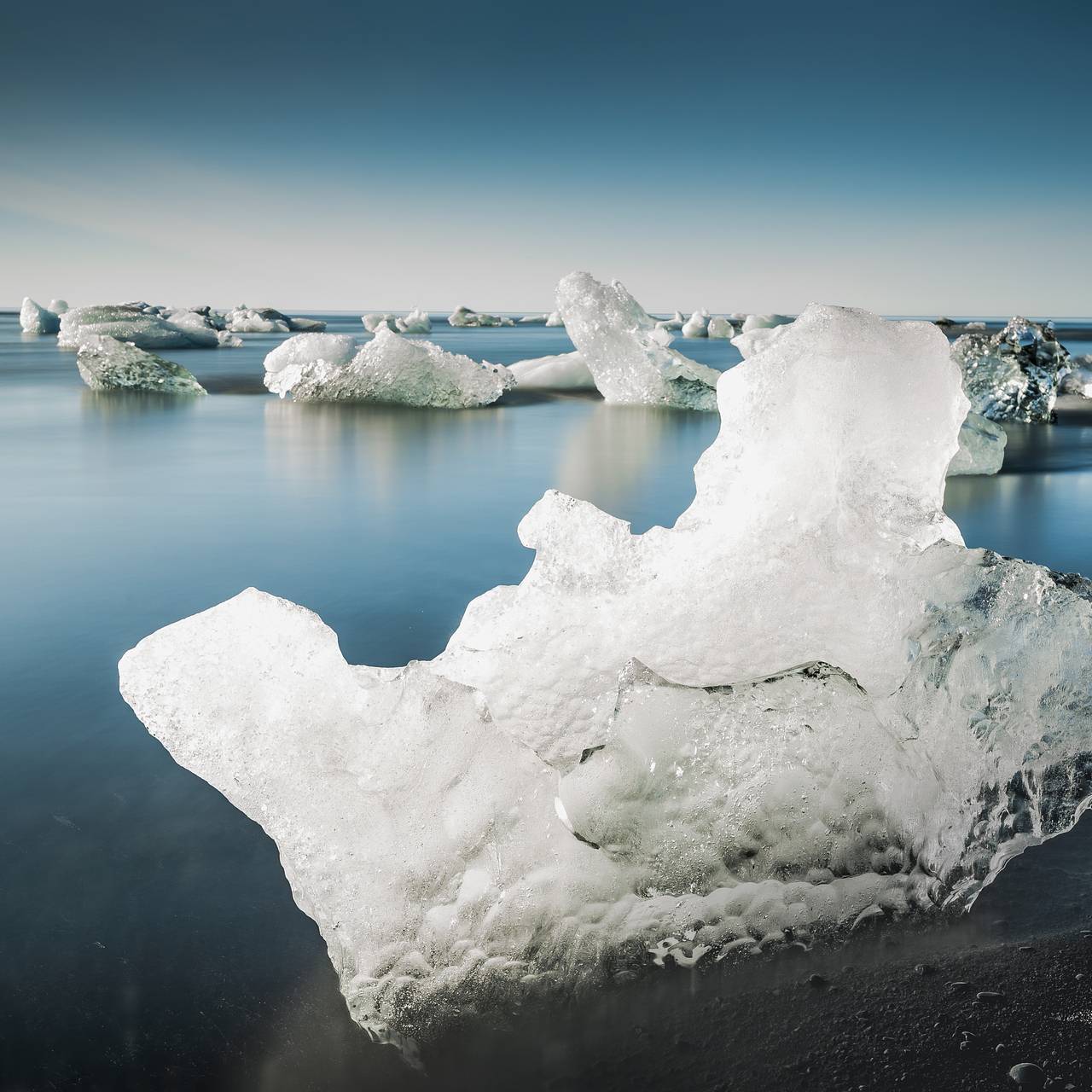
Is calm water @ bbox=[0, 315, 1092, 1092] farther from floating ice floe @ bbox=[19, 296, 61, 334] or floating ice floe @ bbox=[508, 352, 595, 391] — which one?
floating ice floe @ bbox=[19, 296, 61, 334]

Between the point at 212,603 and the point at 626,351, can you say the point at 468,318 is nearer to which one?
the point at 626,351

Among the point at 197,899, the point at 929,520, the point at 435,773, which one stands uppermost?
the point at 929,520

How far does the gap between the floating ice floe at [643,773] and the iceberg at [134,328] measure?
13.7m

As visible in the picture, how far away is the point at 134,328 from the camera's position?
569 inches

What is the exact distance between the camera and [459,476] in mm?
4648

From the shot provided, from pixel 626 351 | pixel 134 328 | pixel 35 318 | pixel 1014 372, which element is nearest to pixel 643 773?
pixel 1014 372

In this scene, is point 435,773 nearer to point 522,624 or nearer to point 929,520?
point 522,624

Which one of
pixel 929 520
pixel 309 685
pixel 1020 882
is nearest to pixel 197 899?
pixel 309 685

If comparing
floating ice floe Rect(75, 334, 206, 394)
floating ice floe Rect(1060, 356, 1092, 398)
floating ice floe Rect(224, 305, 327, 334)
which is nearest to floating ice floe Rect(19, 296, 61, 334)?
floating ice floe Rect(224, 305, 327, 334)

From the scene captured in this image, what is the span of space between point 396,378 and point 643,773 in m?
6.24

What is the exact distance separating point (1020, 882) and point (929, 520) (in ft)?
1.84

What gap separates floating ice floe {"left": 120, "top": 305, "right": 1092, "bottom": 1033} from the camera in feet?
3.58

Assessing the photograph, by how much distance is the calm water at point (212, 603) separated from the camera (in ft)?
3.46

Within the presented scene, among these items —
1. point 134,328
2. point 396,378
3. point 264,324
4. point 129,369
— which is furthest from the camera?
point 264,324
